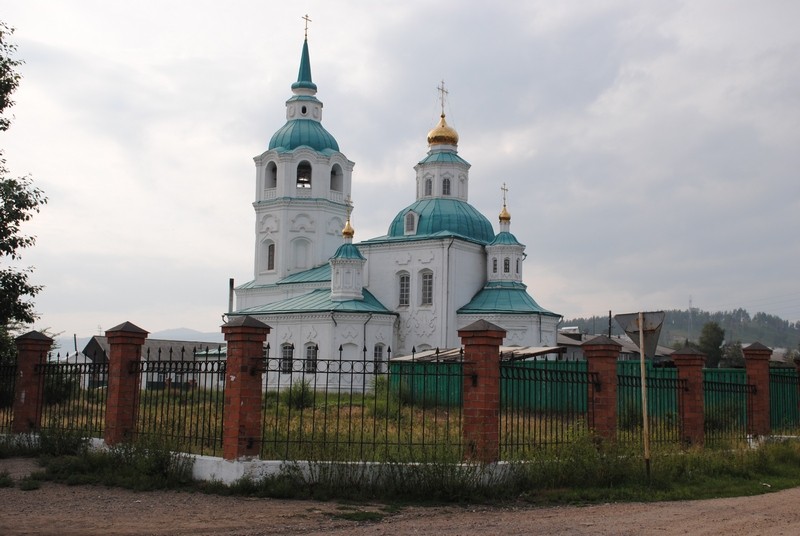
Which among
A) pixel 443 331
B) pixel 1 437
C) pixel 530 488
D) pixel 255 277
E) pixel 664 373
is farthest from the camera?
pixel 255 277

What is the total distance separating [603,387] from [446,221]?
24.4m

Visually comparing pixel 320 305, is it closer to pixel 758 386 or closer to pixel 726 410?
pixel 726 410

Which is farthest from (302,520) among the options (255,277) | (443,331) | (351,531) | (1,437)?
(255,277)

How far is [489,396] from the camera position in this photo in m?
10.0

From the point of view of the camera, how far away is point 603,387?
442 inches

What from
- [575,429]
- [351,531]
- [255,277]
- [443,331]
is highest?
[255,277]

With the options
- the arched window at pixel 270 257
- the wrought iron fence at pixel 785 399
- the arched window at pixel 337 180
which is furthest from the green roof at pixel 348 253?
the wrought iron fence at pixel 785 399

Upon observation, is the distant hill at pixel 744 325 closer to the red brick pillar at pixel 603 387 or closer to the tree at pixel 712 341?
the tree at pixel 712 341

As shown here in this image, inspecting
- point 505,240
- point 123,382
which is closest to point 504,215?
point 505,240

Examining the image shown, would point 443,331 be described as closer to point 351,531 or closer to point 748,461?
point 748,461

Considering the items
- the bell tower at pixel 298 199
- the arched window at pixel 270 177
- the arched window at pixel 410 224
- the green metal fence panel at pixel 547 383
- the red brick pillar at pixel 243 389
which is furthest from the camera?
the arched window at pixel 270 177

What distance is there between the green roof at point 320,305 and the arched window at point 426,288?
58.2 inches

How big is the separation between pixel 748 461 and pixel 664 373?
751 cm

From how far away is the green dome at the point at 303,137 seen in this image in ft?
128
